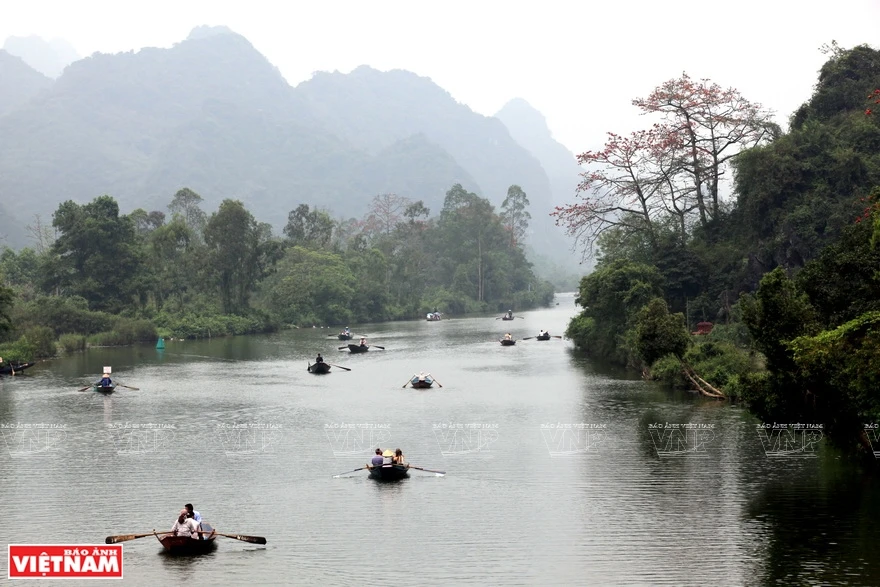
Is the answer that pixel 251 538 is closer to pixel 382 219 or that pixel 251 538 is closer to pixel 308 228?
pixel 308 228

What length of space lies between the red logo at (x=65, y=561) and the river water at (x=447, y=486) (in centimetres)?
50

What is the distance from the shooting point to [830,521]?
1947 cm

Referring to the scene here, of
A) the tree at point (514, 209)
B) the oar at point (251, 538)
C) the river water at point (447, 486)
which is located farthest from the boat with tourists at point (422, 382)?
the tree at point (514, 209)

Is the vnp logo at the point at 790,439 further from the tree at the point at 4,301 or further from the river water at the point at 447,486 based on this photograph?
the tree at the point at 4,301

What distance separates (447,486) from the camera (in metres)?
23.5

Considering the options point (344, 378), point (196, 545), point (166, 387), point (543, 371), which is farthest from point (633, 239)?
point (196, 545)

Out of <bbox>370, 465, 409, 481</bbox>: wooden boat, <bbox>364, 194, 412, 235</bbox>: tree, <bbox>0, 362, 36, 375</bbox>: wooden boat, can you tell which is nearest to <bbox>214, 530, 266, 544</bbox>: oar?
<bbox>370, 465, 409, 481</bbox>: wooden boat

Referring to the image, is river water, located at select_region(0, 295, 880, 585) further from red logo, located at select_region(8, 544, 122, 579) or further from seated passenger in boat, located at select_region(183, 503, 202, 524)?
seated passenger in boat, located at select_region(183, 503, 202, 524)

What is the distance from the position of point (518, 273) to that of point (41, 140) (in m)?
117

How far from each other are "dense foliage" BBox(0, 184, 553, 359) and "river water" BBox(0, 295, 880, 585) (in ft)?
68.2

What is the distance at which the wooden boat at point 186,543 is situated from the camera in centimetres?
1864

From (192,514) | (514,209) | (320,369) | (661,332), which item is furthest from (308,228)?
(192,514)

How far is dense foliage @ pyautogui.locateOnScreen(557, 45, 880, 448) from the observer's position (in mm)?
22984

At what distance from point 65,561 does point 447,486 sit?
30.7 ft
